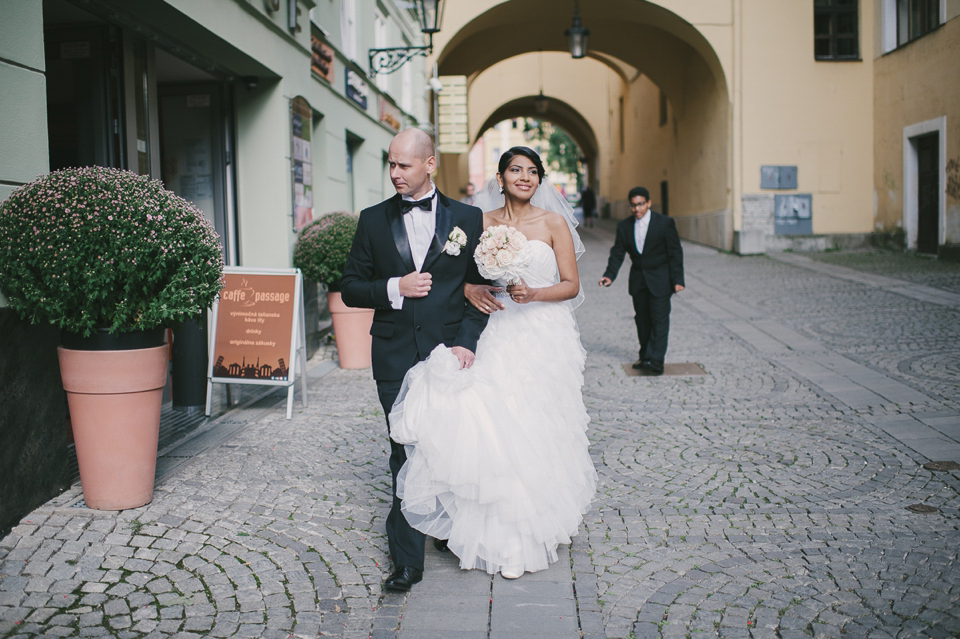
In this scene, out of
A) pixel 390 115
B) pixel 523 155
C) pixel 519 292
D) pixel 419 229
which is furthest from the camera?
pixel 390 115

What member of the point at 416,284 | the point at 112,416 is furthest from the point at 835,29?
the point at 112,416

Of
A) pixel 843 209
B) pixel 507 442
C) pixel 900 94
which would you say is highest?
pixel 900 94

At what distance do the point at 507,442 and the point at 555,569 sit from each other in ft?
2.15

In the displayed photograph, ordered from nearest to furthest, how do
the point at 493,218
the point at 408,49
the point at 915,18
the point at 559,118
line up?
1. the point at 493,218
2. the point at 408,49
3. the point at 915,18
4. the point at 559,118

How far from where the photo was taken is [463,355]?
12.0 ft

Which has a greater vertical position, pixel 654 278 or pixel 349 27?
pixel 349 27

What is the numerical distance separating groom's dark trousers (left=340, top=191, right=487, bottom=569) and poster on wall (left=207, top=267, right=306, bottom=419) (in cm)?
320

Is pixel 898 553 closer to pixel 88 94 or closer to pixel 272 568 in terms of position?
pixel 272 568

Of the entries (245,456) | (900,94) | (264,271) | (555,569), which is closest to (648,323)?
(264,271)

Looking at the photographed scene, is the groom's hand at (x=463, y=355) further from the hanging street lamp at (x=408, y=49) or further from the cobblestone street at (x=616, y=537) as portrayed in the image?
the hanging street lamp at (x=408, y=49)

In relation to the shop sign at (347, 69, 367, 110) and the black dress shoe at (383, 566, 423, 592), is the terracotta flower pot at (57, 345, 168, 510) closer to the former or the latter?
the black dress shoe at (383, 566, 423, 592)

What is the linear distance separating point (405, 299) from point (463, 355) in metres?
0.35

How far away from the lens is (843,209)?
20.4 metres

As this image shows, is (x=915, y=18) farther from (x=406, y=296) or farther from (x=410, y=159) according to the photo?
(x=406, y=296)
